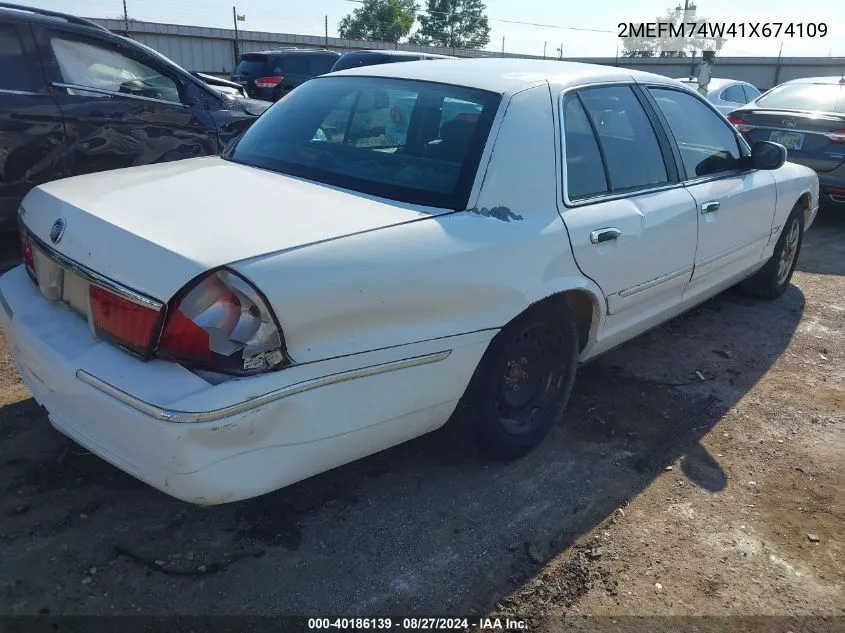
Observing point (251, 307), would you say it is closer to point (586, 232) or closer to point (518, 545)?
point (518, 545)

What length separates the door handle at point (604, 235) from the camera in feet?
9.80

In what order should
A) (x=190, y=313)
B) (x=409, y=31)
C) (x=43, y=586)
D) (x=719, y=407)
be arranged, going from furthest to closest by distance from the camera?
(x=409, y=31) → (x=719, y=407) → (x=43, y=586) → (x=190, y=313)

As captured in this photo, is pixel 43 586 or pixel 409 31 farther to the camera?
pixel 409 31

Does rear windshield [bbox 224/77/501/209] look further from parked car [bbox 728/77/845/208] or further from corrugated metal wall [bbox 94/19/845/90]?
corrugated metal wall [bbox 94/19/845/90]

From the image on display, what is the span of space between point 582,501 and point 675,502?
39 cm

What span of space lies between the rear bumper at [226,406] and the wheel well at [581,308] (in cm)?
60

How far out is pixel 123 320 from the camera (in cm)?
212

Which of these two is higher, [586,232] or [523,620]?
[586,232]

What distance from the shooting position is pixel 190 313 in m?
2.01

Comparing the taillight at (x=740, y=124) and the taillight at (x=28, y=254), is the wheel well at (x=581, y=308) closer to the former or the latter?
the taillight at (x=28, y=254)

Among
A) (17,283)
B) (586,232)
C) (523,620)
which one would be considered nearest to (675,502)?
(523,620)

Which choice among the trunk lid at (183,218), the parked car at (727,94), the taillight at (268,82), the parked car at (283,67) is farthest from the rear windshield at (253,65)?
→ the trunk lid at (183,218)

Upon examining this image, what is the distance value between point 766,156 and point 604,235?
76.1 inches

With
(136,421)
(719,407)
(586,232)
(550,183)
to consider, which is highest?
(550,183)
